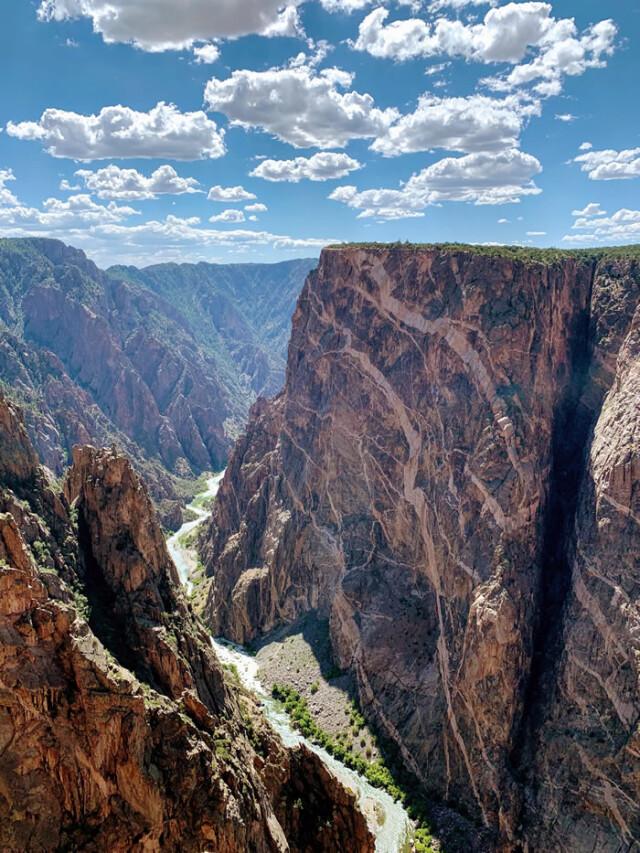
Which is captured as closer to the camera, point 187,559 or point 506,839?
point 506,839

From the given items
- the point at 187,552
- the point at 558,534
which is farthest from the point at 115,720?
the point at 187,552

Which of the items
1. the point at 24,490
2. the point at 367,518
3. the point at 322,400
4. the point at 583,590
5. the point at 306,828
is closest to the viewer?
the point at 306,828

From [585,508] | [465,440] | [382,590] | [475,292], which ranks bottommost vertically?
[382,590]

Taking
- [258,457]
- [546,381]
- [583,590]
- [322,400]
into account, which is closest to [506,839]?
[583,590]

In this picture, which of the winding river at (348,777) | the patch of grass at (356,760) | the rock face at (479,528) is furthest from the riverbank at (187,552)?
the patch of grass at (356,760)

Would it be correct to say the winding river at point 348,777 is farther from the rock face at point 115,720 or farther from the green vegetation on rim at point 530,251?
the green vegetation on rim at point 530,251

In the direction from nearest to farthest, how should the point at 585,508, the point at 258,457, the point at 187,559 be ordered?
1. the point at 585,508
2. the point at 258,457
3. the point at 187,559

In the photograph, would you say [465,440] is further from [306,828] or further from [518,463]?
[306,828]
